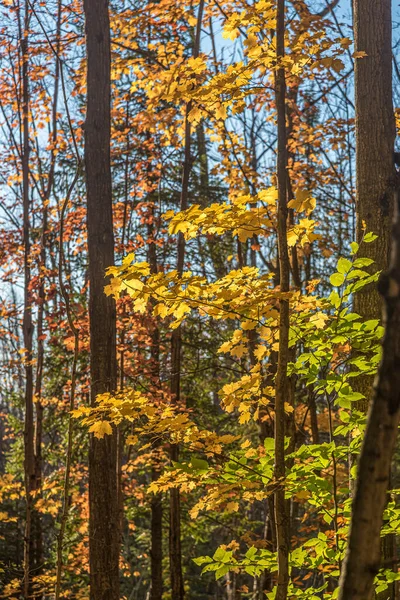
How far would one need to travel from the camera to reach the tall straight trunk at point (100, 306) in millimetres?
4363

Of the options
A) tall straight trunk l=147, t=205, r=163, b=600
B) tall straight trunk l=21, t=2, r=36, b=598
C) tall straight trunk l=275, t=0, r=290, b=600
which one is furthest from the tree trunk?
tall straight trunk l=275, t=0, r=290, b=600

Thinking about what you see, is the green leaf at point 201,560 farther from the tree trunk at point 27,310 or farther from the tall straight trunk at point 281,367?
the tree trunk at point 27,310

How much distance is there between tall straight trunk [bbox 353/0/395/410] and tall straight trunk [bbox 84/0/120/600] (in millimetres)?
1893

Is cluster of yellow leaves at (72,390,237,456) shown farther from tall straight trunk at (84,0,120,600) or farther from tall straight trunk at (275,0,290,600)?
tall straight trunk at (84,0,120,600)

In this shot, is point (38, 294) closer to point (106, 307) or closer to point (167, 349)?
point (167, 349)

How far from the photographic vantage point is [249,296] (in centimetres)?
289

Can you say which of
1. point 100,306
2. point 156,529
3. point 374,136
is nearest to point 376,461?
point 374,136

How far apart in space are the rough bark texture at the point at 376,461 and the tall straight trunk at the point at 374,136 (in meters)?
2.35

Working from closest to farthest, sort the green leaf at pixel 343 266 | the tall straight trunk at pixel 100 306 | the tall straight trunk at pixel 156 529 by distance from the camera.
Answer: the green leaf at pixel 343 266 → the tall straight trunk at pixel 100 306 → the tall straight trunk at pixel 156 529

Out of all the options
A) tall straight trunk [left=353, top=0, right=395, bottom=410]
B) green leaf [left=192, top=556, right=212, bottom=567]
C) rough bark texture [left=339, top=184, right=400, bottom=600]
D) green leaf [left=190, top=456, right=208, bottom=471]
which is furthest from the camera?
tall straight trunk [left=353, top=0, right=395, bottom=410]

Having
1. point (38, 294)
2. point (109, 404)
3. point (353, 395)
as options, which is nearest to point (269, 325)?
point (353, 395)

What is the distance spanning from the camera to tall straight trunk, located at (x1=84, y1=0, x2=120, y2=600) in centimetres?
436

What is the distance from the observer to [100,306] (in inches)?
182

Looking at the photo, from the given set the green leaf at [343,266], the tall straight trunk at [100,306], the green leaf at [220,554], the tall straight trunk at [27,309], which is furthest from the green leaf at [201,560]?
the tall straight trunk at [27,309]
